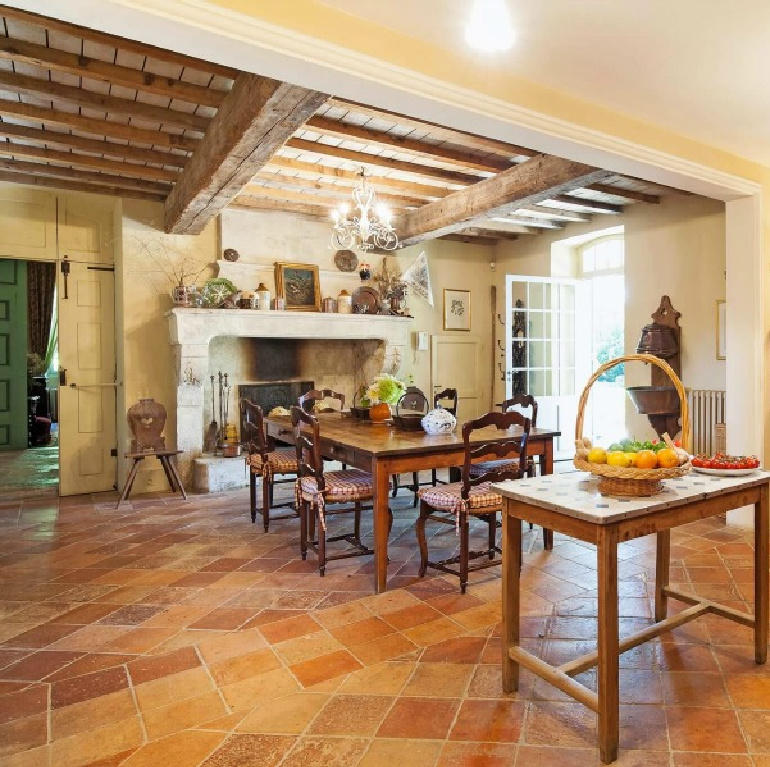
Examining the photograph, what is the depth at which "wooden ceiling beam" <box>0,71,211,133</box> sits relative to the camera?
3.47 m

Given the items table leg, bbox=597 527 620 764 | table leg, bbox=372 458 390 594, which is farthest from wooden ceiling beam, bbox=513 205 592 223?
table leg, bbox=597 527 620 764

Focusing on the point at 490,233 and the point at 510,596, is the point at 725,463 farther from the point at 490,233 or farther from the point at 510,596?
the point at 490,233

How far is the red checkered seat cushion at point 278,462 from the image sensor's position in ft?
14.1

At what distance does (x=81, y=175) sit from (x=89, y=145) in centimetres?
94

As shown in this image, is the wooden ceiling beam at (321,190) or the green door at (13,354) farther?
the green door at (13,354)

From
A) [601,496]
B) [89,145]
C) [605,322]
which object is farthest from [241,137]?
[605,322]

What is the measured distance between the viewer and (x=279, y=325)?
19.7ft

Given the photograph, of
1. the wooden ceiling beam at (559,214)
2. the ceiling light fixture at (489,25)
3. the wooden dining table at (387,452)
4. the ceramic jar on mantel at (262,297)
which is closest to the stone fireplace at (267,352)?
the ceramic jar on mantel at (262,297)

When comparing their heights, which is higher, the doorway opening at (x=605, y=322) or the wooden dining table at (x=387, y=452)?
the doorway opening at (x=605, y=322)

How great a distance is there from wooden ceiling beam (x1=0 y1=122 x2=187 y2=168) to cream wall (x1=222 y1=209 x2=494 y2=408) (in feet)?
4.69

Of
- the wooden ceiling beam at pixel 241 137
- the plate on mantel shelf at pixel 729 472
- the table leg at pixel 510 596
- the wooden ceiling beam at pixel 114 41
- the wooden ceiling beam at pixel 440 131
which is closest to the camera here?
the table leg at pixel 510 596

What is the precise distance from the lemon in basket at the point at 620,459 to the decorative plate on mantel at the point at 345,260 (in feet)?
16.6

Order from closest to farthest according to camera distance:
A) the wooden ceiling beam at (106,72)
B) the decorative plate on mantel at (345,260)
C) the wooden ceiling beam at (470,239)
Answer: the wooden ceiling beam at (106,72) < the decorative plate on mantel at (345,260) < the wooden ceiling beam at (470,239)

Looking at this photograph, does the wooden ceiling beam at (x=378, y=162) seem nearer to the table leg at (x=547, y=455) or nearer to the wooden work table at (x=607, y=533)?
the table leg at (x=547, y=455)
